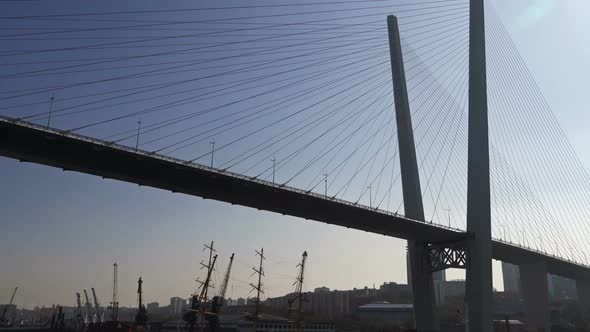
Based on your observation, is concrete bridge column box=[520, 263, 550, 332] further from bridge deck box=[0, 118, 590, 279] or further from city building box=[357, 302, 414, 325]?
city building box=[357, 302, 414, 325]

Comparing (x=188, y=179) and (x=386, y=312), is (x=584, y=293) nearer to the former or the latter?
(x=386, y=312)

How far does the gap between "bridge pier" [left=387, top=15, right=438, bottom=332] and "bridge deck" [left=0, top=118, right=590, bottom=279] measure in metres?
1.82

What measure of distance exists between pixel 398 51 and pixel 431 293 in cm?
2287

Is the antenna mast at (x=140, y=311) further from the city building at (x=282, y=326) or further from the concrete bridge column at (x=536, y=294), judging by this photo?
the concrete bridge column at (x=536, y=294)

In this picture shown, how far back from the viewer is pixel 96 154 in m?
34.4

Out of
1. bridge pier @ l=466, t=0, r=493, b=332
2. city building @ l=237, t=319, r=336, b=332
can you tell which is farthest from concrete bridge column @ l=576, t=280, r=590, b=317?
bridge pier @ l=466, t=0, r=493, b=332

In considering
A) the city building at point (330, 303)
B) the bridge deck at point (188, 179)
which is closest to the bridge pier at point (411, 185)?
the bridge deck at point (188, 179)

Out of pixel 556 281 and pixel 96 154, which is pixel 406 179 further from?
pixel 556 281

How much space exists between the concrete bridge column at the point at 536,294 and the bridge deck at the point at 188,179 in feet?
106

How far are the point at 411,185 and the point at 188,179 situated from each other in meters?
19.4

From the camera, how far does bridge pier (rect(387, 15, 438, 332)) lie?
152 feet

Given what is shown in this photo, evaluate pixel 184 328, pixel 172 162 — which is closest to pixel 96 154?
pixel 172 162

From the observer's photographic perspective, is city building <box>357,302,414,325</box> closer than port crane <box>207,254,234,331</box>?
No

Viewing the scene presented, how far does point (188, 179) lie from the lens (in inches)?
1518
